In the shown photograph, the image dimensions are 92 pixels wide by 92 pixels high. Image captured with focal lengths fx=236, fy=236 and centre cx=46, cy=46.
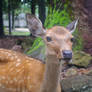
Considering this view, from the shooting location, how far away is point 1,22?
47.1 ft

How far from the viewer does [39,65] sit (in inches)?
161

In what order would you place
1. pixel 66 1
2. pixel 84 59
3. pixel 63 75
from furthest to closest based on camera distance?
pixel 66 1 < pixel 84 59 < pixel 63 75

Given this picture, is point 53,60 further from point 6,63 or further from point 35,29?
point 6,63

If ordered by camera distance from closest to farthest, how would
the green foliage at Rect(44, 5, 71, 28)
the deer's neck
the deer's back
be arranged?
the deer's neck
the deer's back
the green foliage at Rect(44, 5, 71, 28)

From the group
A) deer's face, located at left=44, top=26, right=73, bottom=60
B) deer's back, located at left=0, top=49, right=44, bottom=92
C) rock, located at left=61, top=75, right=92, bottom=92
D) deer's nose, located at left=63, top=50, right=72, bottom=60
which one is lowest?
rock, located at left=61, top=75, right=92, bottom=92

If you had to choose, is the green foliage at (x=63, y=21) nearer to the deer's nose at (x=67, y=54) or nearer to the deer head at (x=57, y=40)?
the deer head at (x=57, y=40)

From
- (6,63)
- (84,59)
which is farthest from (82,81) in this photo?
(6,63)

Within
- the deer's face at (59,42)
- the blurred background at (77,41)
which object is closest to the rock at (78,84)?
the blurred background at (77,41)

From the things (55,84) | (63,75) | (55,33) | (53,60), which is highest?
(55,33)

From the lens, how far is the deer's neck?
11.8 ft

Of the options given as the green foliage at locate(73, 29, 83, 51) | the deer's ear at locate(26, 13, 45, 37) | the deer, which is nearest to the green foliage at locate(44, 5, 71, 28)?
the green foliage at locate(73, 29, 83, 51)

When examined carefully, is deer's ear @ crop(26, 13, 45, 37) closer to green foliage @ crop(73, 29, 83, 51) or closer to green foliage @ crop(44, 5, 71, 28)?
green foliage @ crop(73, 29, 83, 51)

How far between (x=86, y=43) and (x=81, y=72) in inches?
44.5

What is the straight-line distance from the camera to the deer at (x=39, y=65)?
137 inches
